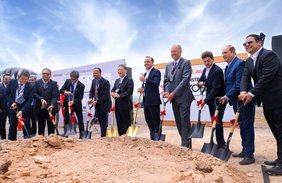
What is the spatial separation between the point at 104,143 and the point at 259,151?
3.15 metres

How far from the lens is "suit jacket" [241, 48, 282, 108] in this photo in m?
3.72

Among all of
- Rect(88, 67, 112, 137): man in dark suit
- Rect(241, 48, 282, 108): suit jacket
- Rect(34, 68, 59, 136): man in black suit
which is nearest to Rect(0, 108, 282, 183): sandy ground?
Rect(241, 48, 282, 108): suit jacket

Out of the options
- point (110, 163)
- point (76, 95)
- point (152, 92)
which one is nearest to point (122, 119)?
point (152, 92)

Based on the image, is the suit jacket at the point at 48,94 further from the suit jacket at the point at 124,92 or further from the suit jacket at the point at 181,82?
the suit jacket at the point at 181,82

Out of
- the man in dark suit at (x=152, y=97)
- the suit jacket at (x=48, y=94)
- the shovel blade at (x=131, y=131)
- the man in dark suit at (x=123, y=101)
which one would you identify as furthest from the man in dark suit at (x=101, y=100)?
the man in dark suit at (x=152, y=97)

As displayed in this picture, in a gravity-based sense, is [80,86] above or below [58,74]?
below

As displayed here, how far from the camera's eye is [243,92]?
13.0 feet

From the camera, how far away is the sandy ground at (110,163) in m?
2.50

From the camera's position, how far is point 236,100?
4559 millimetres

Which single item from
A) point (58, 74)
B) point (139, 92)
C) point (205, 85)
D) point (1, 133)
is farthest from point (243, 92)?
point (58, 74)

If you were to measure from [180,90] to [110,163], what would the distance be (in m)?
2.30

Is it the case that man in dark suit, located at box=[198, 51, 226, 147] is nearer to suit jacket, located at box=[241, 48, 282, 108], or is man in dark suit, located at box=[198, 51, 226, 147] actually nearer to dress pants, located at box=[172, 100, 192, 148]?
dress pants, located at box=[172, 100, 192, 148]

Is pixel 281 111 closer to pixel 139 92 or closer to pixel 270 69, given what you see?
pixel 270 69

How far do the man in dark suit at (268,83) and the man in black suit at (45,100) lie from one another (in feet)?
14.0
